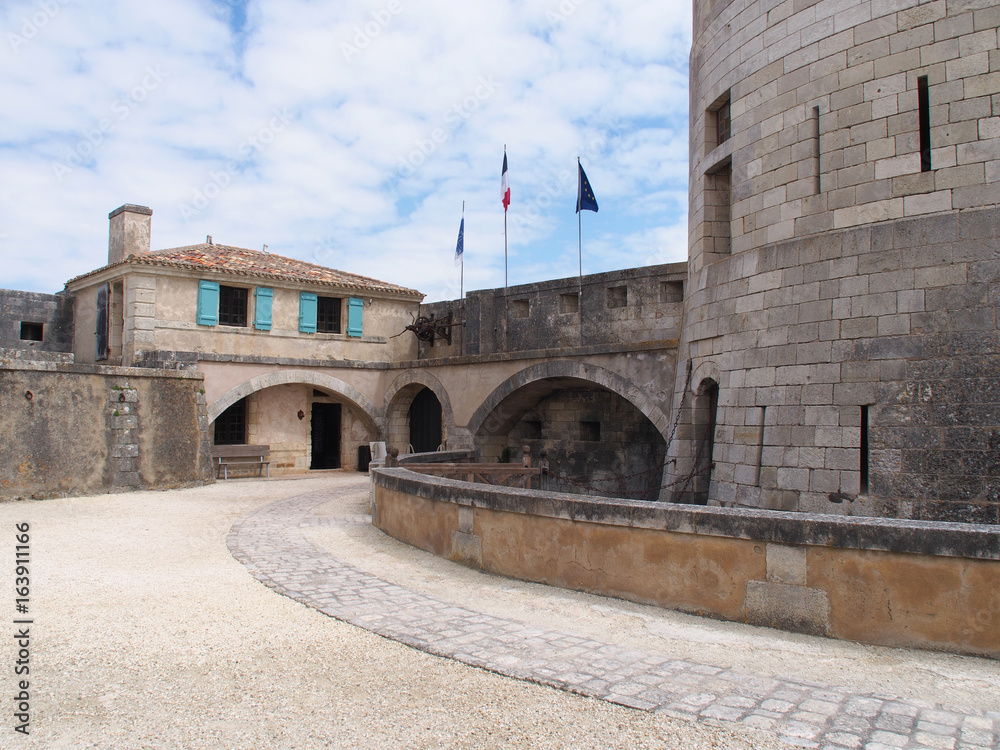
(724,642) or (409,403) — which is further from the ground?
(409,403)

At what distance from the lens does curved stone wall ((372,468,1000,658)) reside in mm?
3781

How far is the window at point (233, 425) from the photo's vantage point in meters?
17.0

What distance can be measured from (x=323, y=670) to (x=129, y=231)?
15979mm

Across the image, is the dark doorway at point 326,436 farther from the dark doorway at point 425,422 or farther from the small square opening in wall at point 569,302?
the small square opening in wall at point 569,302

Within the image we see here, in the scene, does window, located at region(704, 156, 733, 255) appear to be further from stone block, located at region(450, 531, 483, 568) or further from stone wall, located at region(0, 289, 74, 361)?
stone wall, located at region(0, 289, 74, 361)

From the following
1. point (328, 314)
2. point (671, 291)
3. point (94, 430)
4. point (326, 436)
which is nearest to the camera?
point (94, 430)

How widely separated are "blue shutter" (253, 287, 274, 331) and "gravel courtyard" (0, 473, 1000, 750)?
11.1 meters

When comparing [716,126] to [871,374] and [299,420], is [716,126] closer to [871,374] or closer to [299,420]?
[871,374]

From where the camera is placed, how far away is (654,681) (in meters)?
3.44

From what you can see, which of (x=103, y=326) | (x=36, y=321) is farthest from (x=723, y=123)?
(x=36, y=321)

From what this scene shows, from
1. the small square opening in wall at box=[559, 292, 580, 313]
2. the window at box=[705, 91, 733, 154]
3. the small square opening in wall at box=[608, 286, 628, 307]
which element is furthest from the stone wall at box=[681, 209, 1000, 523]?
the small square opening in wall at box=[559, 292, 580, 313]

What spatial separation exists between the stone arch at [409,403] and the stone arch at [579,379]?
0.57 meters

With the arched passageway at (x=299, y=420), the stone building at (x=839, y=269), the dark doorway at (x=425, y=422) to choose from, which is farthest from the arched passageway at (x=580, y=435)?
the arched passageway at (x=299, y=420)

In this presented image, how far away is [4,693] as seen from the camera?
3311 mm
